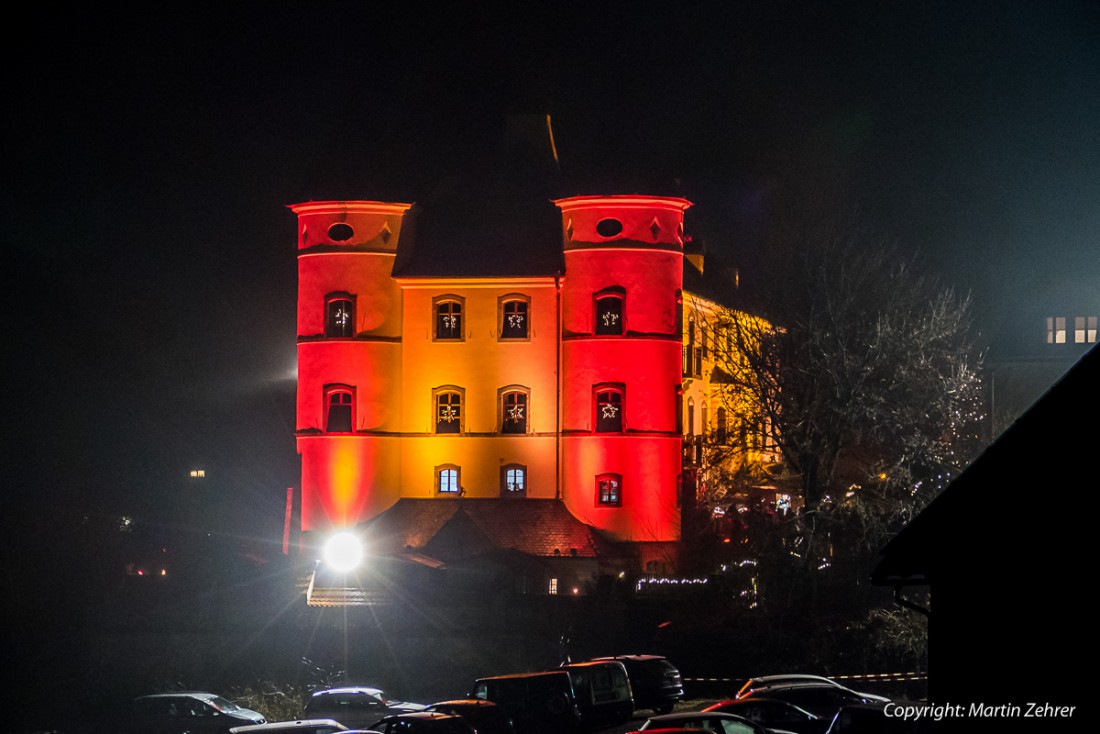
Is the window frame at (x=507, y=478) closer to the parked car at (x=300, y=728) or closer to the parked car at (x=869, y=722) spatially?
the parked car at (x=300, y=728)

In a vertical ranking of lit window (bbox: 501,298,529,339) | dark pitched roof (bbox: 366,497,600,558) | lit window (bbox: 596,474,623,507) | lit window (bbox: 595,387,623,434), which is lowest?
dark pitched roof (bbox: 366,497,600,558)

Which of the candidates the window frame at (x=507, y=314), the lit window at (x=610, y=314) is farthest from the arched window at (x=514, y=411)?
the lit window at (x=610, y=314)

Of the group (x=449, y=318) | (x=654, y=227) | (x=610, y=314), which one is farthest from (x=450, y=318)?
(x=654, y=227)

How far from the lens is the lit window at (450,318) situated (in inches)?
2079

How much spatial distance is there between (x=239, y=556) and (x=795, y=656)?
1212 inches

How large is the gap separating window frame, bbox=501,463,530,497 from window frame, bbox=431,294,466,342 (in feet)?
15.9

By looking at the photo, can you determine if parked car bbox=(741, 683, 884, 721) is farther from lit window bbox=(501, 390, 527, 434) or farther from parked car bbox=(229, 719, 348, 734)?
lit window bbox=(501, 390, 527, 434)

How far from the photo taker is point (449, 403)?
174ft

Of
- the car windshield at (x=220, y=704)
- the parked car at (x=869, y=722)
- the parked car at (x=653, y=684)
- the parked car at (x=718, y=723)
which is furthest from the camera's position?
the car windshield at (x=220, y=704)

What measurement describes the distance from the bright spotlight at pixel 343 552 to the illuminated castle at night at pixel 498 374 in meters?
0.66

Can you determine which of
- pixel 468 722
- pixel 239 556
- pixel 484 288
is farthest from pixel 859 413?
pixel 239 556

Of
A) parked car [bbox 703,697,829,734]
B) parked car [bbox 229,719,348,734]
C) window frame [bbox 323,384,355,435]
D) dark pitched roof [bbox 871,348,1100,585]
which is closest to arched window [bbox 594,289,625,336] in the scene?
window frame [bbox 323,384,355,435]

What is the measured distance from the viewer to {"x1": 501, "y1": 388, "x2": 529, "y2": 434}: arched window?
52531 mm

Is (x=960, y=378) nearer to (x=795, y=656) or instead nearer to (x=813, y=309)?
(x=813, y=309)
